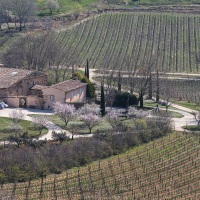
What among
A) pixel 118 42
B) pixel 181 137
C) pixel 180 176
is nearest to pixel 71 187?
pixel 180 176

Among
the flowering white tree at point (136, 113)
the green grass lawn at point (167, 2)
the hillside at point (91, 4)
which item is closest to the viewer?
the flowering white tree at point (136, 113)

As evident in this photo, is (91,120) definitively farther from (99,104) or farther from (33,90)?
(33,90)

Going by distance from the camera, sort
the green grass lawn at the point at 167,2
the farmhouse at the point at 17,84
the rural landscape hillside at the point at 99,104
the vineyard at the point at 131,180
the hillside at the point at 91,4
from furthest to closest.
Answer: the green grass lawn at the point at 167,2, the hillside at the point at 91,4, the farmhouse at the point at 17,84, the rural landscape hillside at the point at 99,104, the vineyard at the point at 131,180

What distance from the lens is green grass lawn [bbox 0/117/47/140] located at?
190ft

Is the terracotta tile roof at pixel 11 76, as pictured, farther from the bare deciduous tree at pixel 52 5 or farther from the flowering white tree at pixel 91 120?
the bare deciduous tree at pixel 52 5

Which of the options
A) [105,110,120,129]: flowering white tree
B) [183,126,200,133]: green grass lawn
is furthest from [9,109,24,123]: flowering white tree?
[183,126,200,133]: green grass lawn

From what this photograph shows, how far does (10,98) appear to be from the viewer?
2749 inches

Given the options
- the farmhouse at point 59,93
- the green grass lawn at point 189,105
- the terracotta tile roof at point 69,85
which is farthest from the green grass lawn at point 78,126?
the green grass lawn at point 189,105

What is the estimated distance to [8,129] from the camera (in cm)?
5894

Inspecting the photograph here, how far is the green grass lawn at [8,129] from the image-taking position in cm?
5788

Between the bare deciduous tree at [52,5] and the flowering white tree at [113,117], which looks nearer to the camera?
the flowering white tree at [113,117]

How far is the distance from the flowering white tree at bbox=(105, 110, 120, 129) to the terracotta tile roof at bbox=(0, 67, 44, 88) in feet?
42.5

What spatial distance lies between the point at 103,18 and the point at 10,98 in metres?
52.0

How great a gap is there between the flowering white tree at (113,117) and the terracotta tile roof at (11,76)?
42.5 ft
